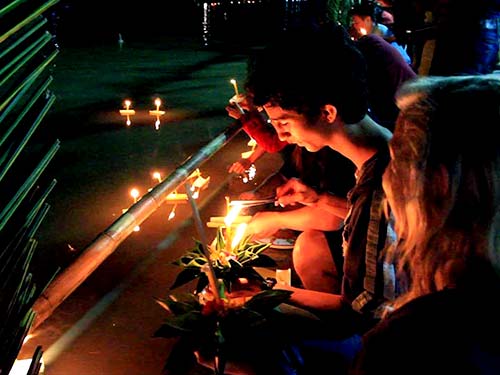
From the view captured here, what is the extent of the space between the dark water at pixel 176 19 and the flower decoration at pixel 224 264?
748 inches

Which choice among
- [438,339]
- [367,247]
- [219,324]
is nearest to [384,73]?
[367,247]

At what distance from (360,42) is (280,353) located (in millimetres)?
3671

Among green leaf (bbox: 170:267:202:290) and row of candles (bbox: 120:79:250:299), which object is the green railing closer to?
row of candles (bbox: 120:79:250:299)

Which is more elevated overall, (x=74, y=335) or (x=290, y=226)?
(x=290, y=226)

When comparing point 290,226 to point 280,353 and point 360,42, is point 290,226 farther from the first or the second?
point 360,42

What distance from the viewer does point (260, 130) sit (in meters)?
4.92

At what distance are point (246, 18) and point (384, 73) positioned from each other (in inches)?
929

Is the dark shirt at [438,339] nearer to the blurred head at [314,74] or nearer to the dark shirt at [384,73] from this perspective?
the blurred head at [314,74]

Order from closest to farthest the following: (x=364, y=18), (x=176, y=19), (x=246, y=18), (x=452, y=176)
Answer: (x=452, y=176), (x=364, y=18), (x=246, y=18), (x=176, y=19)

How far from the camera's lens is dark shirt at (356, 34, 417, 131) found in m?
5.04

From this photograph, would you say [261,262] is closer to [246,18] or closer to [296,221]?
[296,221]

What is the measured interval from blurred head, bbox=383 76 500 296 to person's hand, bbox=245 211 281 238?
2.18m

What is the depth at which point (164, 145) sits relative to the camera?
810 cm

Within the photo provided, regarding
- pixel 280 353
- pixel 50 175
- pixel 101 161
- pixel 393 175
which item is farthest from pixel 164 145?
pixel 393 175
